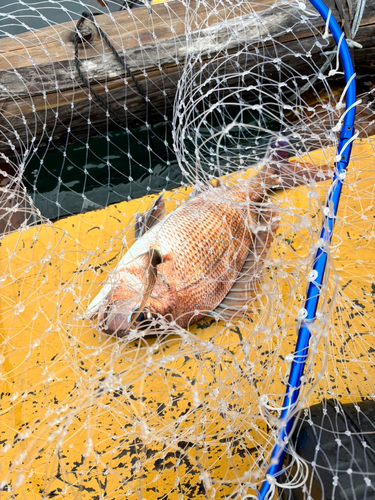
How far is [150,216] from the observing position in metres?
2.44

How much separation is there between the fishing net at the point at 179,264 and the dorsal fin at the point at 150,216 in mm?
36

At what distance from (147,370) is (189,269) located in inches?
25.2

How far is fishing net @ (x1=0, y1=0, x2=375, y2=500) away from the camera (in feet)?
5.32

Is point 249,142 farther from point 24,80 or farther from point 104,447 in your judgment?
point 104,447

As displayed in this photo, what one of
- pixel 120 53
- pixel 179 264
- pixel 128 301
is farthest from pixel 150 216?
pixel 120 53

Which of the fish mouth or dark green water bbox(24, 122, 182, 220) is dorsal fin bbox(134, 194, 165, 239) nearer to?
the fish mouth

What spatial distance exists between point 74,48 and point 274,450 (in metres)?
2.53

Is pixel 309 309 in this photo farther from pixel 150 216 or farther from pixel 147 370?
pixel 150 216

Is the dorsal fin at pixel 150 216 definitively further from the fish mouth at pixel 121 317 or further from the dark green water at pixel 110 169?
the dark green water at pixel 110 169

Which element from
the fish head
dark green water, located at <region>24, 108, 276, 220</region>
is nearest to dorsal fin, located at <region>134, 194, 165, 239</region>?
the fish head

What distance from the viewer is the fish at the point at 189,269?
6.61 feet

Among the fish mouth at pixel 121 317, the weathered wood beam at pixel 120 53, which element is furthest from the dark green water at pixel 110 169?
the fish mouth at pixel 121 317

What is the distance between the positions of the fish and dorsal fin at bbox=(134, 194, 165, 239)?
0.24ft

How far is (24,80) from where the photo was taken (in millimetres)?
2502
